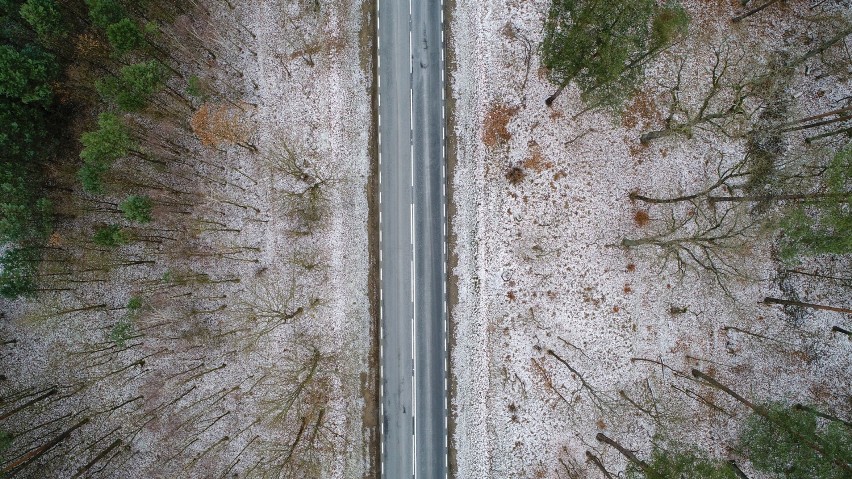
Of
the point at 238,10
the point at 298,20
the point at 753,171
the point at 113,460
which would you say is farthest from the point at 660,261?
the point at 113,460

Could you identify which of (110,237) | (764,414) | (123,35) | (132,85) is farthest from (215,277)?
(764,414)

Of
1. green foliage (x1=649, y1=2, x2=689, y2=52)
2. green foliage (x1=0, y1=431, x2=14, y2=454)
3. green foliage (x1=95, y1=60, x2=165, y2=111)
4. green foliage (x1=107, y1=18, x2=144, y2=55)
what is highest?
green foliage (x1=649, y1=2, x2=689, y2=52)

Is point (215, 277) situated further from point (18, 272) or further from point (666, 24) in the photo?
point (666, 24)

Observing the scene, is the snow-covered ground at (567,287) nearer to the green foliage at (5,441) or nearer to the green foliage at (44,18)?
the green foliage at (44,18)

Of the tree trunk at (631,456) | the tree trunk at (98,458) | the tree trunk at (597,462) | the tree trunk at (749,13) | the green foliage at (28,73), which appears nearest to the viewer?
the green foliage at (28,73)

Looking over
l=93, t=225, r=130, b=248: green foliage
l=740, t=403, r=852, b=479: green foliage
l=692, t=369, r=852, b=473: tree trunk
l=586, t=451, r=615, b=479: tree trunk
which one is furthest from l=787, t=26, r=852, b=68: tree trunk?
l=93, t=225, r=130, b=248: green foliage

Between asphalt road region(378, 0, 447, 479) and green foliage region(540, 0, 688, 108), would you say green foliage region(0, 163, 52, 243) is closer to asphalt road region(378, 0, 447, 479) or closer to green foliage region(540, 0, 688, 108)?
asphalt road region(378, 0, 447, 479)

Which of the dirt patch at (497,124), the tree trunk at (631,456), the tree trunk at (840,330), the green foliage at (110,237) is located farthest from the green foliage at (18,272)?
the tree trunk at (840,330)
